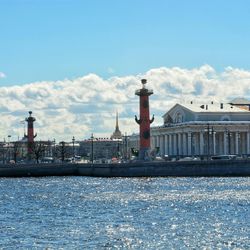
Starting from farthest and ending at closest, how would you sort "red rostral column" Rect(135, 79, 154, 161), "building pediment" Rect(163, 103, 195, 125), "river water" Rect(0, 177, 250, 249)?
"building pediment" Rect(163, 103, 195, 125), "red rostral column" Rect(135, 79, 154, 161), "river water" Rect(0, 177, 250, 249)

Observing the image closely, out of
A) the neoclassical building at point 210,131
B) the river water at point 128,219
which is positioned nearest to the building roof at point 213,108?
the neoclassical building at point 210,131

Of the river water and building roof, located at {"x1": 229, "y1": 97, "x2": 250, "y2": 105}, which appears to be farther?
building roof, located at {"x1": 229, "y1": 97, "x2": 250, "y2": 105}

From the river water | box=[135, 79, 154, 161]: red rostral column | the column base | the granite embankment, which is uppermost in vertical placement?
box=[135, 79, 154, 161]: red rostral column

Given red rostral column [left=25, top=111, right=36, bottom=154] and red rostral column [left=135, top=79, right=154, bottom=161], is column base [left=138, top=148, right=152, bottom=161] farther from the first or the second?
red rostral column [left=25, top=111, right=36, bottom=154]

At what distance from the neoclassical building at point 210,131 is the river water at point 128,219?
6514cm

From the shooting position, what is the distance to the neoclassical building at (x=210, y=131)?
131m

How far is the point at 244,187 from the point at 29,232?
34036mm

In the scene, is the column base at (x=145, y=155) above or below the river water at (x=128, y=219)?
above

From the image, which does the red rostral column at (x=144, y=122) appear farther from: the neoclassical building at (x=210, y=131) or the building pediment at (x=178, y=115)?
the building pediment at (x=178, y=115)

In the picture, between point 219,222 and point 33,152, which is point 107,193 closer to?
point 219,222

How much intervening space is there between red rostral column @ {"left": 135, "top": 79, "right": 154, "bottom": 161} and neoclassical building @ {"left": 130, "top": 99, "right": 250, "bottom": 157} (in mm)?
25320

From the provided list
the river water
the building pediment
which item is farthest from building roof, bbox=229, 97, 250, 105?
the river water

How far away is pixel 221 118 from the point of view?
133125mm

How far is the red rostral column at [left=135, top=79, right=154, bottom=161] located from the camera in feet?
335
